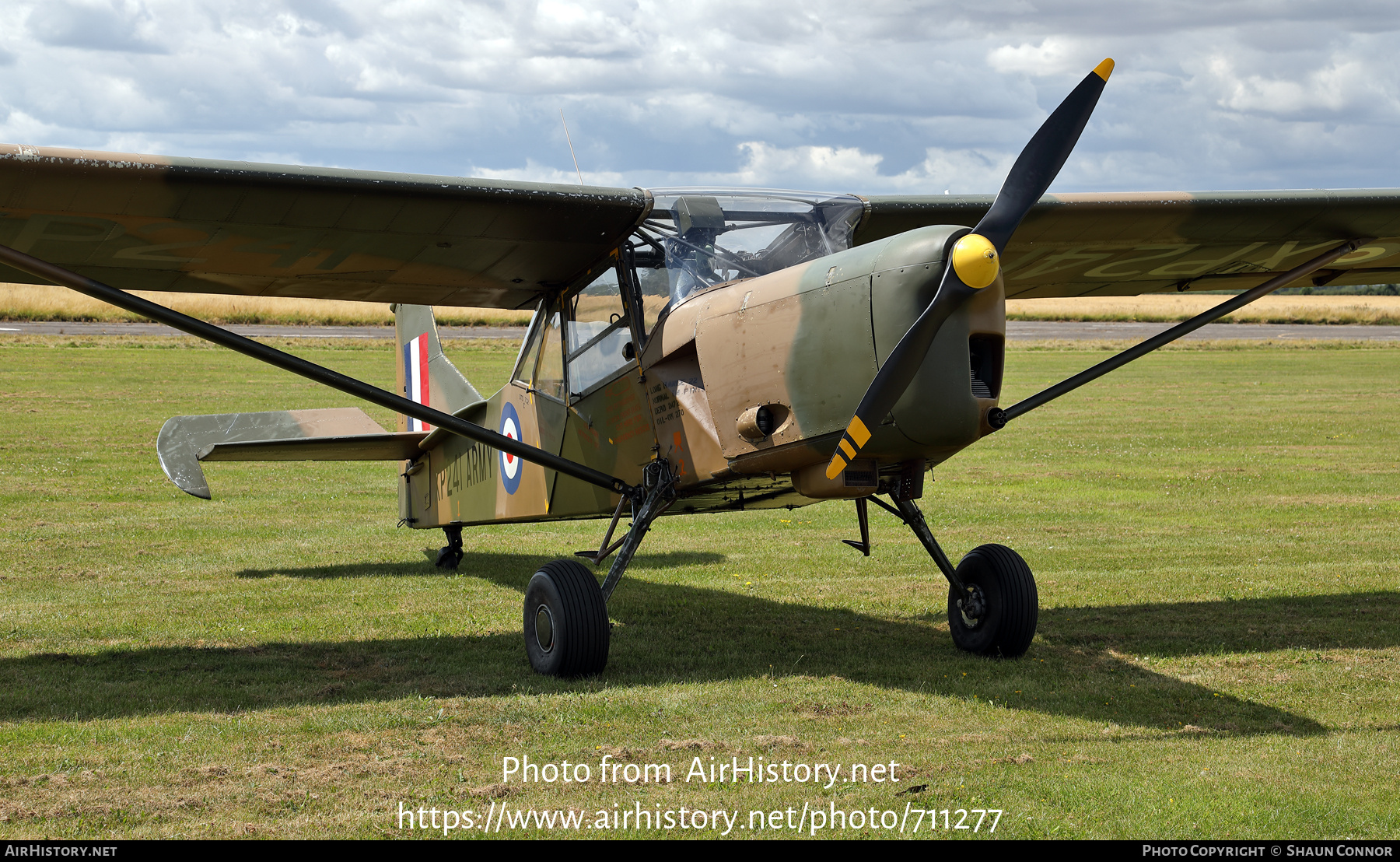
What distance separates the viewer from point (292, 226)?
6.95 meters

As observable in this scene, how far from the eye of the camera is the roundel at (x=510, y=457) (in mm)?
8672

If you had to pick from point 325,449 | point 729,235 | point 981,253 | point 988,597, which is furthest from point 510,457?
point 981,253

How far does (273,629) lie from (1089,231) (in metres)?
6.35

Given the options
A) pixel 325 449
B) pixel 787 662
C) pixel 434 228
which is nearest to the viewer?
pixel 787 662

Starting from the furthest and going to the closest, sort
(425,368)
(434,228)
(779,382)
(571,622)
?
(425,368) < (434,228) < (571,622) < (779,382)

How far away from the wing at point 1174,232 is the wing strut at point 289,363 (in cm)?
264

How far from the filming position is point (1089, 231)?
8.45 meters

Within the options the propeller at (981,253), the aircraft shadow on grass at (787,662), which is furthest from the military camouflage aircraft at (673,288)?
the aircraft shadow on grass at (787,662)

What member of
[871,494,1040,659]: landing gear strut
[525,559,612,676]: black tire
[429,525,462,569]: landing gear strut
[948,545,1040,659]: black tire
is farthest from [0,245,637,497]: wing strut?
[429,525,462,569]: landing gear strut

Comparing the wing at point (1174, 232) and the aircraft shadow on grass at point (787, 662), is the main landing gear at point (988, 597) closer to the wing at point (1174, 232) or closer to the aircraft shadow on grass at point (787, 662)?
the aircraft shadow on grass at point (787, 662)

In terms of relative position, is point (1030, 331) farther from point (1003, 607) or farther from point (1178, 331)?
point (1003, 607)

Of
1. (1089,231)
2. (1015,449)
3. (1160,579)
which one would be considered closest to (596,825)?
(1089,231)

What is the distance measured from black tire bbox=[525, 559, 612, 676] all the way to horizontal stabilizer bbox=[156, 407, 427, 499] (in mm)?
3100

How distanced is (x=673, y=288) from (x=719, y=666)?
7.26 ft
